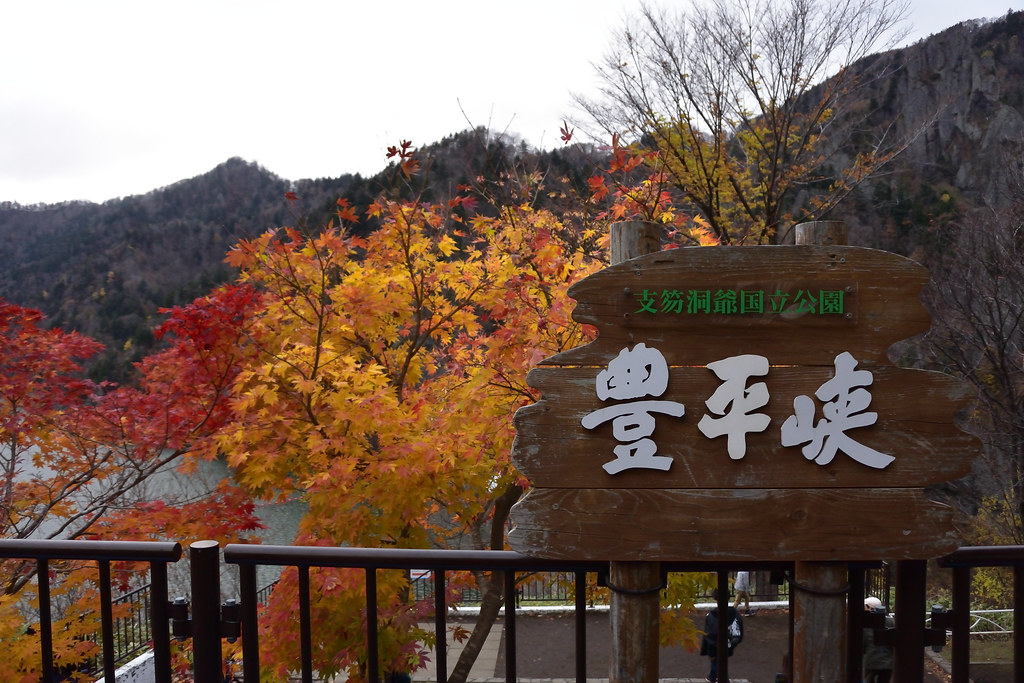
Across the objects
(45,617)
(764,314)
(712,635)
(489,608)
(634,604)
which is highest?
(764,314)

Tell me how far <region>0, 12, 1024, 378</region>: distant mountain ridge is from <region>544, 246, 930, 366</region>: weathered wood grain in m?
11.3

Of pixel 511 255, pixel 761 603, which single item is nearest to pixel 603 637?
pixel 761 603

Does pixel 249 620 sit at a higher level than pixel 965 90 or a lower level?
lower

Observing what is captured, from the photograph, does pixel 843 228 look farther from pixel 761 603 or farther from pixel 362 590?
pixel 761 603

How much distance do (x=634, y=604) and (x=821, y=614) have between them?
2.01ft

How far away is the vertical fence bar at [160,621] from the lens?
2.17 meters

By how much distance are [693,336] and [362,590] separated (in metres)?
3.98

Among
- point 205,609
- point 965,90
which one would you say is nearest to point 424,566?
point 205,609

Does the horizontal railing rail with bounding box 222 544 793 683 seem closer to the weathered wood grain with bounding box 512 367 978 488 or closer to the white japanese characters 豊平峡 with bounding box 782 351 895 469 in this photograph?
the weathered wood grain with bounding box 512 367 978 488

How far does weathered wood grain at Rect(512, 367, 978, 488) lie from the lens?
197 cm

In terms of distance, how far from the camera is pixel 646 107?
9180mm

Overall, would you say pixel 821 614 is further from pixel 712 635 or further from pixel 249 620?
pixel 712 635

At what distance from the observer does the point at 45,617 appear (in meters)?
2.31

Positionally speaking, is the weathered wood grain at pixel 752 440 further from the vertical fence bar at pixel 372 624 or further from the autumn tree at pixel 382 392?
the autumn tree at pixel 382 392
